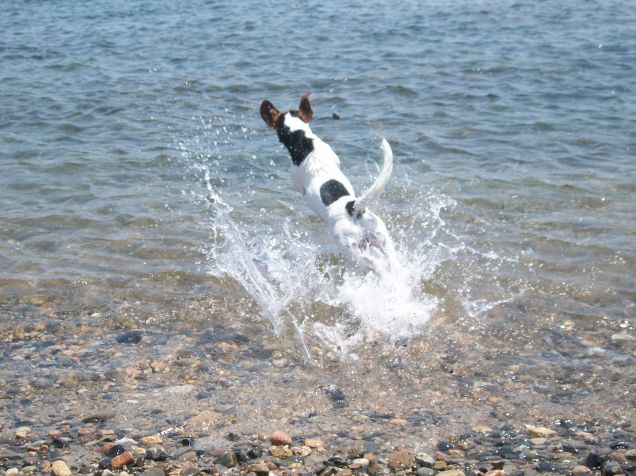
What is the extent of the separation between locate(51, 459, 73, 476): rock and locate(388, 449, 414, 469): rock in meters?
1.57

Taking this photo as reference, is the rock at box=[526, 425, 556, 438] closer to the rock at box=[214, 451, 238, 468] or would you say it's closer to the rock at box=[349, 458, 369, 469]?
the rock at box=[349, 458, 369, 469]

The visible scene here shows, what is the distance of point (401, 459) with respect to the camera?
3.85 m

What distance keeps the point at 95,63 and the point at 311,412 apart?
1022 cm

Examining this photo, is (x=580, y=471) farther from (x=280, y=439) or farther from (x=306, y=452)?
(x=280, y=439)

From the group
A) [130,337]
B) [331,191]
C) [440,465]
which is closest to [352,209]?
[331,191]

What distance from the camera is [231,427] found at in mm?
4234

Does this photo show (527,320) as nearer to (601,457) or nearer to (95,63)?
(601,457)

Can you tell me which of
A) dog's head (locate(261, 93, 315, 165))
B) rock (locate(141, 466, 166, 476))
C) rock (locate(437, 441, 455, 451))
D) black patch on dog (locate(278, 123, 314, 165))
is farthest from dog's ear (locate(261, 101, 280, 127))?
rock (locate(141, 466, 166, 476))

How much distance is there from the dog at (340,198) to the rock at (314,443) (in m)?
1.79

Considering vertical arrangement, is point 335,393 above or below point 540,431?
below

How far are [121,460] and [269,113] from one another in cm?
366

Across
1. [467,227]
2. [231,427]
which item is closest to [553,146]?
[467,227]

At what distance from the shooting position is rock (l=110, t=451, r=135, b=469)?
3781 mm

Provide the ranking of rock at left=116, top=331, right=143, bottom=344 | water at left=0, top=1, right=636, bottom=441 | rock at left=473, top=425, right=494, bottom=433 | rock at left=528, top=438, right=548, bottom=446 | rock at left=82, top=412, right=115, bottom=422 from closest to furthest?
1. rock at left=528, top=438, right=548, bottom=446
2. rock at left=473, top=425, right=494, bottom=433
3. rock at left=82, top=412, right=115, bottom=422
4. water at left=0, top=1, right=636, bottom=441
5. rock at left=116, top=331, right=143, bottom=344
